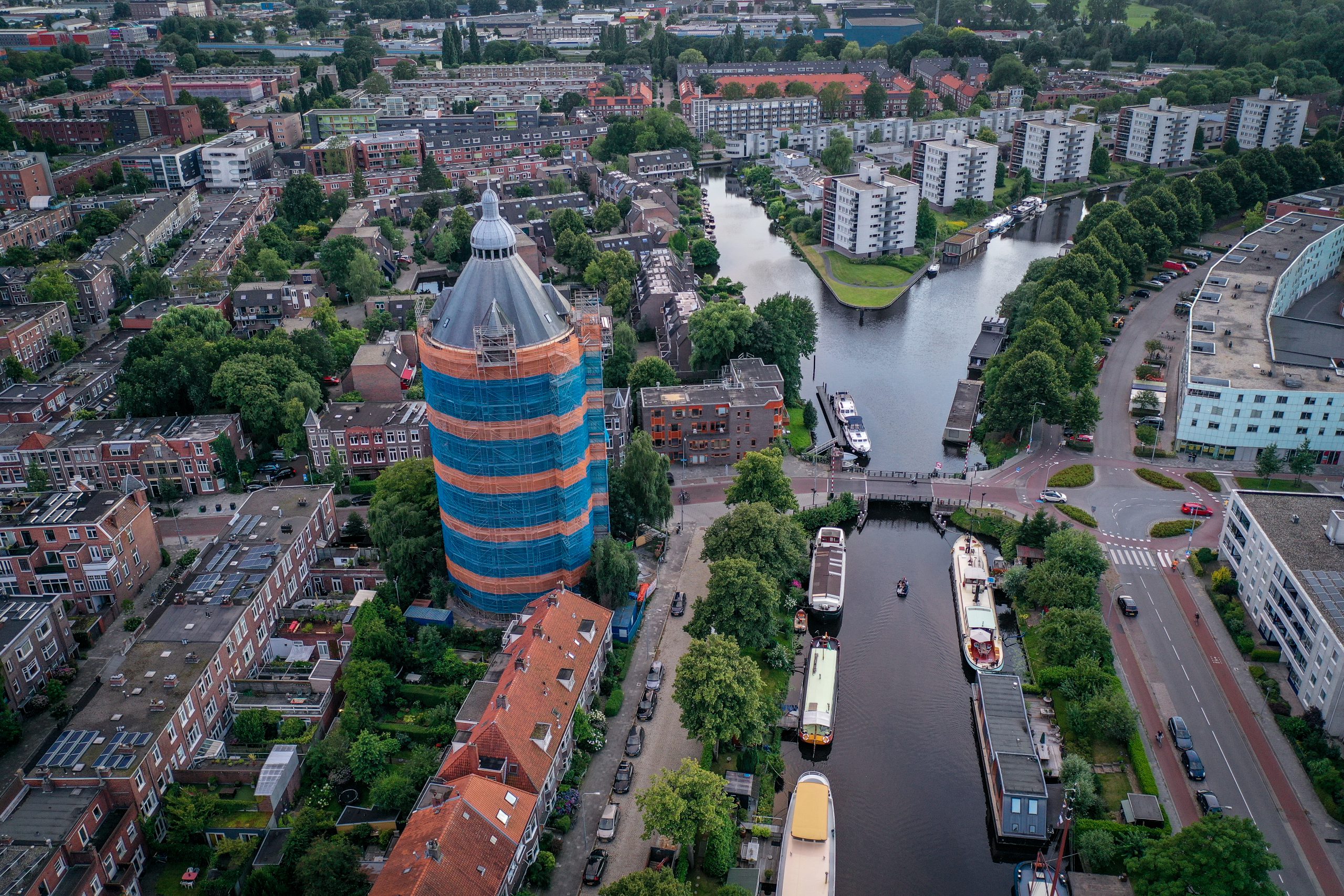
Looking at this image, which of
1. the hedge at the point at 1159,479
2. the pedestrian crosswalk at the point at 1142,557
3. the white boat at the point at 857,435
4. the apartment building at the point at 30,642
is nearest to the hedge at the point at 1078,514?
the pedestrian crosswalk at the point at 1142,557

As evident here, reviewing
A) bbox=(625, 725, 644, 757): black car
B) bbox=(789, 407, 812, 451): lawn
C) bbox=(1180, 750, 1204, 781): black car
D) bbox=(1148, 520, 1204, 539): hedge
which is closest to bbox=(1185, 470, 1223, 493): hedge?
bbox=(1148, 520, 1204, 539): hedge

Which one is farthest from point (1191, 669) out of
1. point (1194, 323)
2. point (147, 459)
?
point (147, 459)

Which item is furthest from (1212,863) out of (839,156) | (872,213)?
(839,156)

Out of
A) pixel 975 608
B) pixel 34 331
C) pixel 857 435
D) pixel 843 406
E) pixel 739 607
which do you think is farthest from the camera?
pixel 34 331

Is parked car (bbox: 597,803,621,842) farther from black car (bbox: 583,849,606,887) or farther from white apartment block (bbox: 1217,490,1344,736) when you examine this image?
white apartment block (bbox: 1217,490,1344,736)

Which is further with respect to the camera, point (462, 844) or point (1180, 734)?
point (1180, 734)

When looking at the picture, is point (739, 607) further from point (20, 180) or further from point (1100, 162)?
point (1100, 162)

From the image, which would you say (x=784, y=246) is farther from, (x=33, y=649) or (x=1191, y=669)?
(x=33, y=649)
